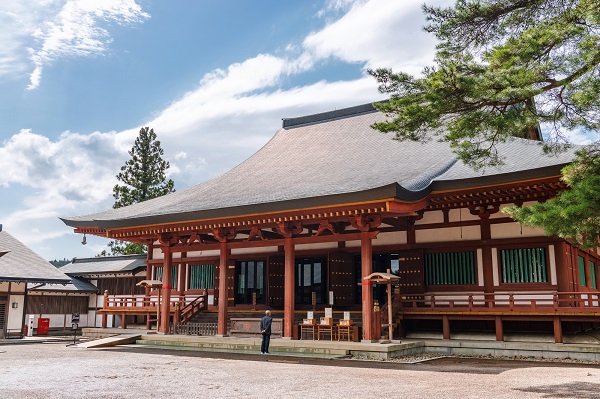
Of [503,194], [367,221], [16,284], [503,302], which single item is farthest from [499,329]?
[16,284]

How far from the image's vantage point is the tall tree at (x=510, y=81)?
9.28 m

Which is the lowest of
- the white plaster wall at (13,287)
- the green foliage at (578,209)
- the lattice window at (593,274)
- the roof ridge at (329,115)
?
the white plaster wall at (13,287)

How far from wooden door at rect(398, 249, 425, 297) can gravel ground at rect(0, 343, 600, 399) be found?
360 cm

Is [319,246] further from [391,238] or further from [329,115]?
[329,115]

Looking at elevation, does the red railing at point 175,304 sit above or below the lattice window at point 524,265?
below

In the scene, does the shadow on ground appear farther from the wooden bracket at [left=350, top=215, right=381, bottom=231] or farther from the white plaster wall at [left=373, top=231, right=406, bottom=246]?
the white plaster wall at [left=373, top=231, right=406, bottom=246]

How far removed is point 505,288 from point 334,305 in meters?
5.74

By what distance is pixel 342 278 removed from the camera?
63.4 ft

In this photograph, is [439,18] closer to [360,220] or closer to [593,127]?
[593,127]

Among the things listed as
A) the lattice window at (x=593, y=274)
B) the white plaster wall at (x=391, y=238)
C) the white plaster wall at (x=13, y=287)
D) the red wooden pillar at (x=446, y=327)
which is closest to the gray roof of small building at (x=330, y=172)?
the white plaster wall at (x=391, y=238)

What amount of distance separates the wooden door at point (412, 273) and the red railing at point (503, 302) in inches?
10.0

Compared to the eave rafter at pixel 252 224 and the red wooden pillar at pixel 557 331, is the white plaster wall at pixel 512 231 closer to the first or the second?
the red wooden pillar at pixel 557 331

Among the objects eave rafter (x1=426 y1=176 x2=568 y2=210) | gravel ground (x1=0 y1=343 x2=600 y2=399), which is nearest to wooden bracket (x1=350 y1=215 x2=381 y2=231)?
eave rafter (x1=426 y1=176 x2=568 y2=210)

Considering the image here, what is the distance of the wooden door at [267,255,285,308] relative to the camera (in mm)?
21062
